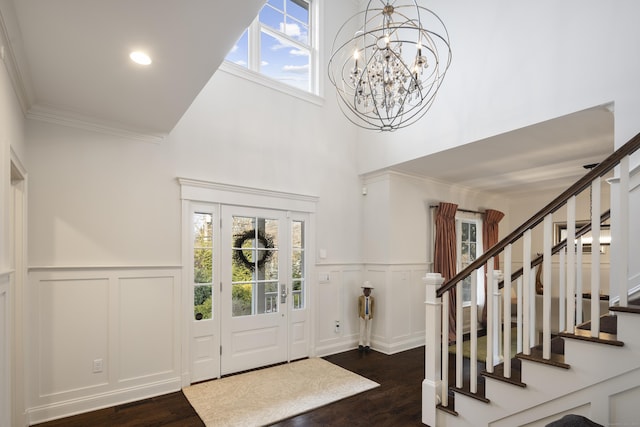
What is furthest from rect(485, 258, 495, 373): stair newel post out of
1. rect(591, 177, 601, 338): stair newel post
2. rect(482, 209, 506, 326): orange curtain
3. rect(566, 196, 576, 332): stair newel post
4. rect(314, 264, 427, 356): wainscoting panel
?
rect(482, 209, 506, 326): orange curtain

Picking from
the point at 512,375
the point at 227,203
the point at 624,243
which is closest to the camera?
the point at 624,243

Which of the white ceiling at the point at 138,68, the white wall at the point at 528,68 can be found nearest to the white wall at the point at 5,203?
the white ceiling at the point at 138,68

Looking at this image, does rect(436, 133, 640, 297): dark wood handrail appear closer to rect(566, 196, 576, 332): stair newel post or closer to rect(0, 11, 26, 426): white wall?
rect(566, 196, 576, 332): stair newel post

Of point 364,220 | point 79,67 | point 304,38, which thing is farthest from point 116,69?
point 364,220

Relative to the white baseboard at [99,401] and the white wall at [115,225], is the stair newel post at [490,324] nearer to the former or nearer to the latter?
the white wall at [115,225]

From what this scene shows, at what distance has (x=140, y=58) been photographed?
2.30 m

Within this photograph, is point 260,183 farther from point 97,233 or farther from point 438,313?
point 438,313

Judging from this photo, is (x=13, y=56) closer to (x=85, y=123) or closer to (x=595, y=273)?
(x=85, y=123)

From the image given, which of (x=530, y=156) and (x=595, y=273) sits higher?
(x=530, y=156)

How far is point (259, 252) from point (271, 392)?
1.55 m

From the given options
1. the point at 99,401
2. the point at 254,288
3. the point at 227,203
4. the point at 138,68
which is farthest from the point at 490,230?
the point at 99,401

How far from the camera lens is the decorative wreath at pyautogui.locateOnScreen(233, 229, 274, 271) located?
418cm

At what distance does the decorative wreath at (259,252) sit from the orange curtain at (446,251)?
261 cm

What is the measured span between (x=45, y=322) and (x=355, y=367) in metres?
3.18
